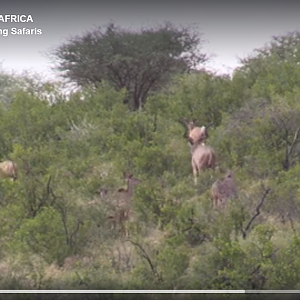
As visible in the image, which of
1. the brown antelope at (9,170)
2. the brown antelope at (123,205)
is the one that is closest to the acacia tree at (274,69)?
the brown antelope at (123,205)

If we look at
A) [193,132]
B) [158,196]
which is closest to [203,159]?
[193,132]

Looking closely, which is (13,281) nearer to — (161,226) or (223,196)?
(161,226)

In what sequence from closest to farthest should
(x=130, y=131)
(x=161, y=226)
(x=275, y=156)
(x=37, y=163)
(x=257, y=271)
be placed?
(x=257, y=271), (x=161, y=226), (x=37, y=163), (x=275, y=156), (x=130, y=131)

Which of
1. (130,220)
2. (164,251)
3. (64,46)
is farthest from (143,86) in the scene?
(164,251)

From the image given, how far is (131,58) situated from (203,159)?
3.05m

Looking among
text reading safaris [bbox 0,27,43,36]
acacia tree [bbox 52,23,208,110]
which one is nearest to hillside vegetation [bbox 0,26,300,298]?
text reading safaris [bbox 0,27,43,36]

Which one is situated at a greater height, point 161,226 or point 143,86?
point 143,86

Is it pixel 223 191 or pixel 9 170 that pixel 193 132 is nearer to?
pixel 9 170

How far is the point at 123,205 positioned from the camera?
3131mm

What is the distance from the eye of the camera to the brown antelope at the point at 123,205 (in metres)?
3.04

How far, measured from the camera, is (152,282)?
2.21m

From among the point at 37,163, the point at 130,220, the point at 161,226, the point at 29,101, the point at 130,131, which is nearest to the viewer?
the point at 161,226

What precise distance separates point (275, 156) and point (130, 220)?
3.64ft

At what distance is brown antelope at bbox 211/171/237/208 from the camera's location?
120 inches
